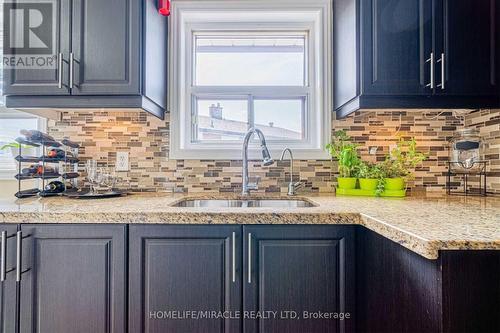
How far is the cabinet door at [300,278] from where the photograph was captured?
3.63 ft

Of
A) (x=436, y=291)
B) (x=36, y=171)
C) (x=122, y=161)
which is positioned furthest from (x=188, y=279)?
(x=36, y=171)

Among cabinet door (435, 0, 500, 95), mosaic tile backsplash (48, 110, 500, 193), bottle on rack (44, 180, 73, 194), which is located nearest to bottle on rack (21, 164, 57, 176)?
bottle on rack (44, 180, 73, 194)

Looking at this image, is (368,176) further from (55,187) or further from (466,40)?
(55,187)

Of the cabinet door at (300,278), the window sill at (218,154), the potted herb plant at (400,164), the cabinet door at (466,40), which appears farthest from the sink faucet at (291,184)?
the cabinet door at (466,40)

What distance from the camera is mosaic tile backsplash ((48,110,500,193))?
178cm

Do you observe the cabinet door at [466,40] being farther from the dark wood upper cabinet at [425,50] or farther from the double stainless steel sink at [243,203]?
the double stainless steel sink at [243,203]

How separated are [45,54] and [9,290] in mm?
1088

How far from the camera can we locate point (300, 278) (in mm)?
1116

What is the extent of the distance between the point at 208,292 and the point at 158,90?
1156 millimetres

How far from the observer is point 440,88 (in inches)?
55.4

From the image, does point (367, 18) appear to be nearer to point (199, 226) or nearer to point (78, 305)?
point (199, 226)

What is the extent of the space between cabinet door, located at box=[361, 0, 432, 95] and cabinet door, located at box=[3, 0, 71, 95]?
1.48 metres

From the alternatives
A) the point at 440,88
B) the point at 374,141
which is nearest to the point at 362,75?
the point at 440,88

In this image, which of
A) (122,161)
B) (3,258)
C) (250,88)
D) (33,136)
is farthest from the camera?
(250,88)
